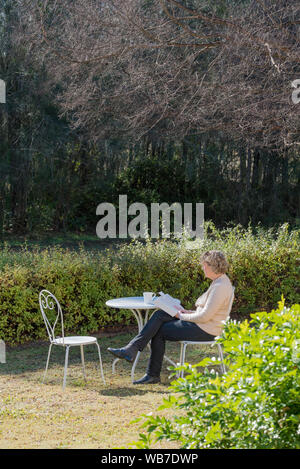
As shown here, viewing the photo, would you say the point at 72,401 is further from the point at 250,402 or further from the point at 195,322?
the point at 250,402

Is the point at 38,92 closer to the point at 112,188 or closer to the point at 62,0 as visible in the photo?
the point at 112,188

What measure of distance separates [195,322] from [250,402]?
2.61 metres

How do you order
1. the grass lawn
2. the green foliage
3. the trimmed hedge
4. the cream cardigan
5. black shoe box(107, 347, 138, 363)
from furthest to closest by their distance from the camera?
the trimmed hedge → black shoe box(107, 347, 138, 363) → the cream cardigan → the grass lawn → the green foliage

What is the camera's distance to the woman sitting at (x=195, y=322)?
492 centimetres

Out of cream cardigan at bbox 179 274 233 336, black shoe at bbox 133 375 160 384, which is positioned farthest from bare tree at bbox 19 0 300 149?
black shoe at bbox 133 375 160 384

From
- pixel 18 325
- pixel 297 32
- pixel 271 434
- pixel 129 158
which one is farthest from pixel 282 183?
pixel 271 434

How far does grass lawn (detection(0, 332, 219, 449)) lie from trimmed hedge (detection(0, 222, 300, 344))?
37 cm

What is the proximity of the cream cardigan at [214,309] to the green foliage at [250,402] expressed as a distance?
2189 mm

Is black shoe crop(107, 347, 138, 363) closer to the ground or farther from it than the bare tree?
closer to the ground

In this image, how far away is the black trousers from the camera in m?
5.03

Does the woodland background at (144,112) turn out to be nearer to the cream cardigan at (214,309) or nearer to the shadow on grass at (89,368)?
the shadow on grass at (89,368)

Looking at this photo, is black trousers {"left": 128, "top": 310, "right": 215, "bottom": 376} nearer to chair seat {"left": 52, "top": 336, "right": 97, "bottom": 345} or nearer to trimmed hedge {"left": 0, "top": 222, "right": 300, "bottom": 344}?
chair seat {"left": 52, "top": 336, "right": 97, "bottom": 345}
